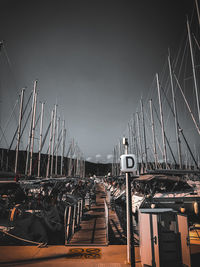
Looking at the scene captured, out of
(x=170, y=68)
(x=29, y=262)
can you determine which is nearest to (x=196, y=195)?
(x=29, y=262)

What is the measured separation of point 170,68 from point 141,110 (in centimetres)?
1264

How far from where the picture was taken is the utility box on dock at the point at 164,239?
4465 mm

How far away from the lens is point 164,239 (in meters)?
4.57

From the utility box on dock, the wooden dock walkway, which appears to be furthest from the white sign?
the wooden dock walkway

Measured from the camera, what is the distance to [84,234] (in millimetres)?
8383

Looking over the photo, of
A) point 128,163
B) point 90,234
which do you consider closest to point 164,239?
point 128,163

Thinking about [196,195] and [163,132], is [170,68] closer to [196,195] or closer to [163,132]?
[163,132]

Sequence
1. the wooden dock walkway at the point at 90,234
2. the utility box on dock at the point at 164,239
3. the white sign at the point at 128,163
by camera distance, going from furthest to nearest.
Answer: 1. the wooden dock walkway at the point at 90,234
2. the white sign at the point at 128,163
3. the utility box on dock at the point at 164,239

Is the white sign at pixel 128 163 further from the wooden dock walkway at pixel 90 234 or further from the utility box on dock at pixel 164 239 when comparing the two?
the wooden dock walkway at pixel 90 234

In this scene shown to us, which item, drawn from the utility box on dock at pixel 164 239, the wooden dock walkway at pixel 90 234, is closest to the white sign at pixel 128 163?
the utility box on dock at pixel 164 239

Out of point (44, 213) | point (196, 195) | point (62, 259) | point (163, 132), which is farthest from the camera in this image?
point (163, 132)

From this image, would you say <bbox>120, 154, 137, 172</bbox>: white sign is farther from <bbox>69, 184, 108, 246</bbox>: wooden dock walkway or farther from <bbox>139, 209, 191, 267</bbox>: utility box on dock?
<bbox>69, 184, 108, 246</bbox>: wooden dock walkway

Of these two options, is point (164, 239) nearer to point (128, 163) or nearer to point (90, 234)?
point (128, 163)

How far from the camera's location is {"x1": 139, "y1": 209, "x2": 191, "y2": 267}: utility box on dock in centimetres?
446
